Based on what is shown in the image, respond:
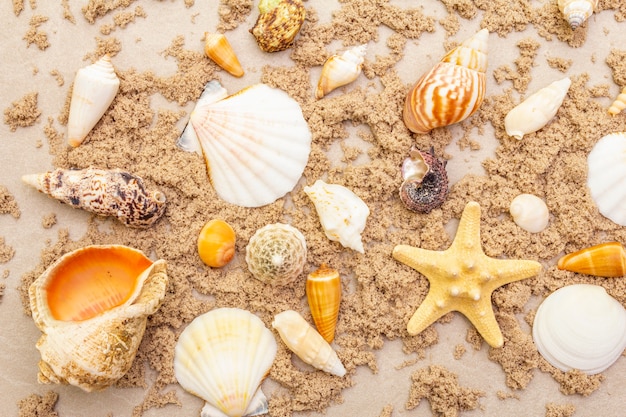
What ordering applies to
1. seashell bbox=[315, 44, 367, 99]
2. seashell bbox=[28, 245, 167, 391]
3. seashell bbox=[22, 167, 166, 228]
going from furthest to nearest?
seashell bbox=[315, 44, 367, 99] → seashell bbox=[22, 167, 166, 228] → seashell bbox=[28, 245, 167, 391]

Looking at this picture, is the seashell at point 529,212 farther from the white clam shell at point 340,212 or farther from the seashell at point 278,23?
the seashell at point 278,23

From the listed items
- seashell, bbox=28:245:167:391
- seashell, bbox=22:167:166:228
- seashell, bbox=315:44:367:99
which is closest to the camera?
seashell, bbox=28:245:167:391

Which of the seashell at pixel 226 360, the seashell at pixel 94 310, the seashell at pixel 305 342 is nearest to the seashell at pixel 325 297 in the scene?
the seashell at pixel 305 342

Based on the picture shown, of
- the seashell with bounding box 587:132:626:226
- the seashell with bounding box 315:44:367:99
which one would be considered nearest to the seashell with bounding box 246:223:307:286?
the seashell with bounding box 315:44:367:99

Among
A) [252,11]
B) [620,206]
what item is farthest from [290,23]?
[620,206]

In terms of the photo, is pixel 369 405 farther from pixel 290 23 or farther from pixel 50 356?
pixel 290 23

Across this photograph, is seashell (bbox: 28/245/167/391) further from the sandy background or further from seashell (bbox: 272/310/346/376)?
seashell (bbox: 272/310/346/376)
